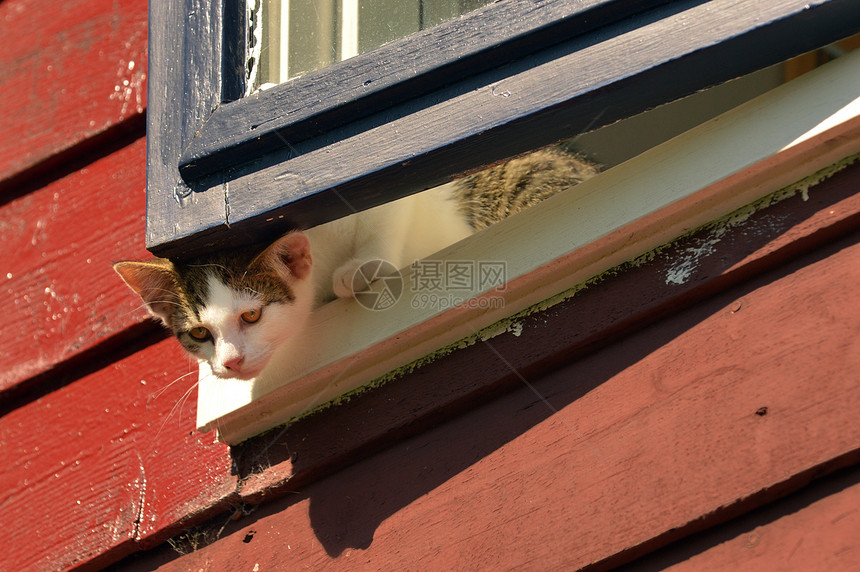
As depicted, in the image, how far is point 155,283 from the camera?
162 centimetres

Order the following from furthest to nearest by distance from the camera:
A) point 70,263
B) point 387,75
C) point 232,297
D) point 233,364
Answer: point 70,263, point 232,297, point 233,364, point 387,75

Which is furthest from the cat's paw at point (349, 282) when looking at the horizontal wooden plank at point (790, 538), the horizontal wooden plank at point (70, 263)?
the horizontal wooden plank at point (790, 538)

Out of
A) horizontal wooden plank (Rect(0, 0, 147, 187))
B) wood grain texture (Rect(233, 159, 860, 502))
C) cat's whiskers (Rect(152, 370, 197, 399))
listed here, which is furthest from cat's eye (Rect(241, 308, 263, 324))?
horizontal wooden plank (Rect(0, 0, 147, 187))

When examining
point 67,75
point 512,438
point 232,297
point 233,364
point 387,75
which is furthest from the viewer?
point 67,75

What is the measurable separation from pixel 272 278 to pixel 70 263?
0.68 m

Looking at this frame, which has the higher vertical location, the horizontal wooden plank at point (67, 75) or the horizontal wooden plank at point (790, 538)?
the horizontal wooden plank at point (67, 75)

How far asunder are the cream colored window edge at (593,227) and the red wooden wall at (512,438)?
47mm

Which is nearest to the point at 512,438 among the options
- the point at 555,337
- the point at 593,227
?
the point at 555,337

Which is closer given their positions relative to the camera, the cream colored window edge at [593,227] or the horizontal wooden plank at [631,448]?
the horizontal wooden plank at [631,448]

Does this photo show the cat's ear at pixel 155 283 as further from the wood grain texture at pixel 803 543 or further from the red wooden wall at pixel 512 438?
the wood grain texture at pixel 803 543

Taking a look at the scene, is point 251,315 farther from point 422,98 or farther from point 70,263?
point 422,98

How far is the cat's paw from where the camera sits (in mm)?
1435

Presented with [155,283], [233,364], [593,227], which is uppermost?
[155,283]

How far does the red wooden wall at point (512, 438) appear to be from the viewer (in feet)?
3.25
